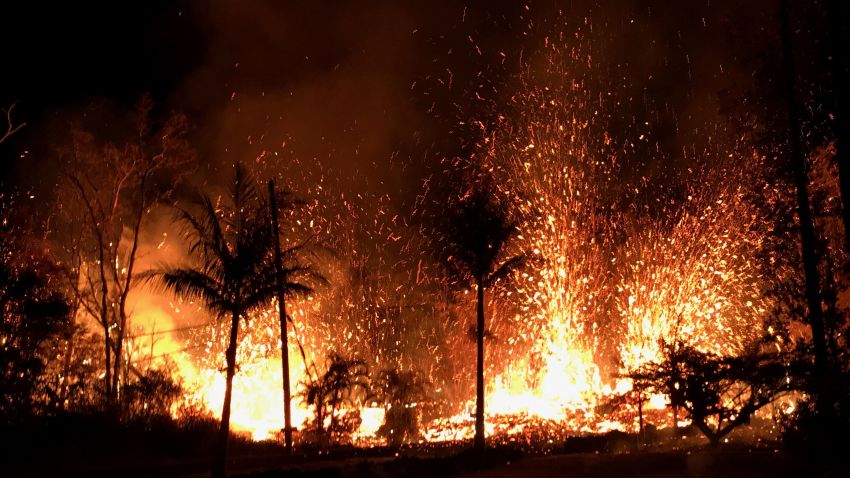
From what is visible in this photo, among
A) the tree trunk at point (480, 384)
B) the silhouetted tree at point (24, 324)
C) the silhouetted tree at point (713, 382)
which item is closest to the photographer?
the silhouetted tree at point (713, 382)

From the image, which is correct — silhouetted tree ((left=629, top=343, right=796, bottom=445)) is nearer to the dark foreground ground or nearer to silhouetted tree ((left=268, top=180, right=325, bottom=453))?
the dark foreground ground

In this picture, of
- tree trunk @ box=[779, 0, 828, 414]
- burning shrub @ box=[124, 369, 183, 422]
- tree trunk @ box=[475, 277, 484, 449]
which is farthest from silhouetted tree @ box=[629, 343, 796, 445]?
burning shrub @ box=[124, 369, 183, 422]

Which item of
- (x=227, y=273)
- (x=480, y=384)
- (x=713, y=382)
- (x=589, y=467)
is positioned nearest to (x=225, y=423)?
(x=227, y=273)

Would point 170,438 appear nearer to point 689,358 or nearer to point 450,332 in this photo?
point 689,358

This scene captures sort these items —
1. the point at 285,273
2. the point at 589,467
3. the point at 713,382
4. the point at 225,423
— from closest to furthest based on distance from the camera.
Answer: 1. the point at 589,467
2. the point at 225,423
3. the point at 285,273
4. the point at 713,382

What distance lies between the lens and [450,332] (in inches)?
1964

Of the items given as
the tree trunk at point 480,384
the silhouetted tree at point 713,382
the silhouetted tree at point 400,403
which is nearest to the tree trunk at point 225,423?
the tree trunk at point 480,384

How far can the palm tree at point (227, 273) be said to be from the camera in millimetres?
14219

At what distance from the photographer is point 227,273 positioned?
1425 cm

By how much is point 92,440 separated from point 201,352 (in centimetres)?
2045

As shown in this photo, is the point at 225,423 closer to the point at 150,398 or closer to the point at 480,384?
the point at 480,384

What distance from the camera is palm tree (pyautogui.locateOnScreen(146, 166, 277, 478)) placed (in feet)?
46.6

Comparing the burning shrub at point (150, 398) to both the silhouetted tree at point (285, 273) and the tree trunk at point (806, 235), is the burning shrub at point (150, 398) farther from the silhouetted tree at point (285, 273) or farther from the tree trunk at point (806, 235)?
the tree trunk at point (806, 235)

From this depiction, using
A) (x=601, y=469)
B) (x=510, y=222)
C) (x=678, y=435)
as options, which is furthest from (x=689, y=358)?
(x=601, y=469)
